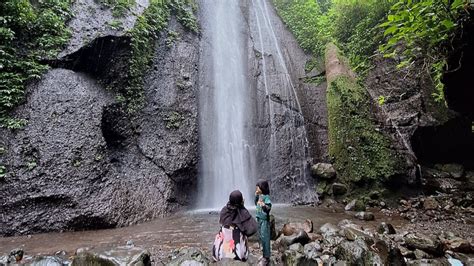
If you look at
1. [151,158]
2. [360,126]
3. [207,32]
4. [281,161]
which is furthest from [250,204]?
[207,32]

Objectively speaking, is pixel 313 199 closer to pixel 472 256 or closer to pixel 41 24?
pixel 472 256

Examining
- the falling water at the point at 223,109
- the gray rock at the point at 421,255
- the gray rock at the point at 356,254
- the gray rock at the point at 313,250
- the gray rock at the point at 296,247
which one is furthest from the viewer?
the falling water at the point at 223,109

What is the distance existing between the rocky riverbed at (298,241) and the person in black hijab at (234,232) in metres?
0.52

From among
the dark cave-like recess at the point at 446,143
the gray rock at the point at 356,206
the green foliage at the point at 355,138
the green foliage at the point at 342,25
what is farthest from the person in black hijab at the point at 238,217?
the green foliage at the point at 342,25

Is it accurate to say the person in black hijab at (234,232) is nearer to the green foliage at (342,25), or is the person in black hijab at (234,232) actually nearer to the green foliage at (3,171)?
the green foliage at (3,171)

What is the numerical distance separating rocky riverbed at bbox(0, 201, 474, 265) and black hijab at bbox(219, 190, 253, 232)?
753mm

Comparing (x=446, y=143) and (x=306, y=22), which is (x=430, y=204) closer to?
(x=446, y=143)

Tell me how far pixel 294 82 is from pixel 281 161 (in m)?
4.07

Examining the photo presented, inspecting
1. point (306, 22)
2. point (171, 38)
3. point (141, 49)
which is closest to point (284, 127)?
point (171, 38)

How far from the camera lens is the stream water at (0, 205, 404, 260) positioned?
5523 mm

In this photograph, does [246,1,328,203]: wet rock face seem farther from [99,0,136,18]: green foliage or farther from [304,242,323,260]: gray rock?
[99,0,136,18]: green foliage

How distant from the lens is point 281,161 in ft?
37.1

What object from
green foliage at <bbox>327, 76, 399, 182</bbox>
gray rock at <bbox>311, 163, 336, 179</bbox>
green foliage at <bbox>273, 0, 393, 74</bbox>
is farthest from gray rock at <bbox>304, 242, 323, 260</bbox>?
green foliage at <bbox>273, 0, 393, 74</bbox>

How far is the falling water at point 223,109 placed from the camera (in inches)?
413
